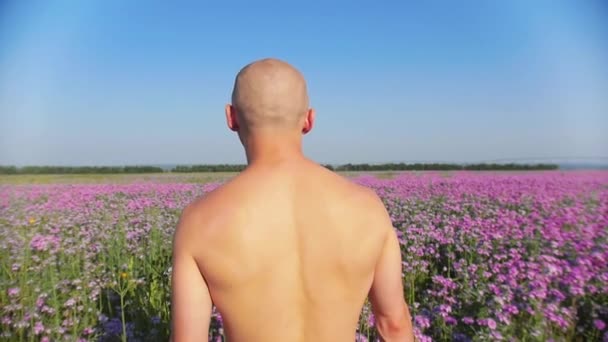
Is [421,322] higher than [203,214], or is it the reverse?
[203,214]

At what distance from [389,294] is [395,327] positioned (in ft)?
0.52

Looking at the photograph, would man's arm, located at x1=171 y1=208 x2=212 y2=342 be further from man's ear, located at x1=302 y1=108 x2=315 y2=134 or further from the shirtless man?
man's ear, located at x1=302 y1=108 x2=315 y2=134

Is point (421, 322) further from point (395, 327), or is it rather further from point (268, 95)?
point (268, 95)

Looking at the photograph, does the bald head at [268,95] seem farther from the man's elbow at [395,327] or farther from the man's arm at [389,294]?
the man's elbow at [395,327]

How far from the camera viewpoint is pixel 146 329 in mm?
3193

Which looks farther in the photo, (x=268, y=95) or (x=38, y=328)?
(x=38, y=328)

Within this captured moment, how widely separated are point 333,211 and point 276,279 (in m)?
0.33

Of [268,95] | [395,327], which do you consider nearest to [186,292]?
[268,95]

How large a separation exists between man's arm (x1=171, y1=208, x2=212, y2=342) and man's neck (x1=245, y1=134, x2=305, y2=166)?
33 centimetres

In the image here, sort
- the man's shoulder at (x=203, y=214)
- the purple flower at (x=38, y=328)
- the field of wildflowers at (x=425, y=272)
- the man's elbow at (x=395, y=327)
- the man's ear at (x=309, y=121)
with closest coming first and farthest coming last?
→ the man's shoulder at (x=203, y=214)
the man's ear at (x=309, y=121)
the man's elbow at (x=395, y=327)
the purple flower at (x=38, y=328)
the field of wildflowers at (x=425, y=272)

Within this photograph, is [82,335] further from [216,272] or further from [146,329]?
[216,272]

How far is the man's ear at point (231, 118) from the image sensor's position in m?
1.44

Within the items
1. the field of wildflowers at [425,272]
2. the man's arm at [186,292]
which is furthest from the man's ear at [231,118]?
the field of wildflowers at [425,272]

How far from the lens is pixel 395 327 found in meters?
1.63
